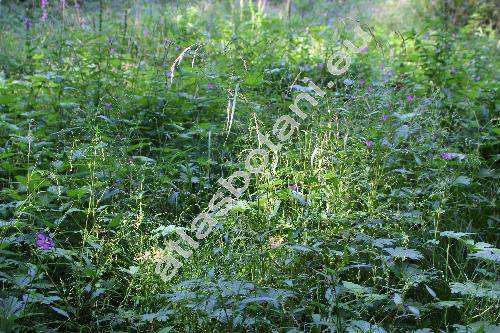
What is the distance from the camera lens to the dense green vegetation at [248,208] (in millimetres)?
1958

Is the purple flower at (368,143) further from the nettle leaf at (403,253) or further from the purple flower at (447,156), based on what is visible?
the nettle leaf at (403,253)

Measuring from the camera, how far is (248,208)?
7.40 feet

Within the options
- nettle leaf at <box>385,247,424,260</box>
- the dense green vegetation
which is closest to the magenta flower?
the dense green vegetation

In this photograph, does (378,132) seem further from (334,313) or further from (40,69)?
(40,69)

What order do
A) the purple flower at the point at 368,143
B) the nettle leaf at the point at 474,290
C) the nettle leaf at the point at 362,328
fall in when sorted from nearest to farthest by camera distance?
the nettle leaf at the point at 362,328
the nettle leaf at the point at 474,290
the purple flower at the point at 368,143

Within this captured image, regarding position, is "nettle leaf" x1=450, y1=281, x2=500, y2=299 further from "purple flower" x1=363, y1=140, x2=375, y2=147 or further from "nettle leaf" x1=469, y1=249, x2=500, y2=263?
"purple flower" x1=363, y1=140, x2=375, y2=147

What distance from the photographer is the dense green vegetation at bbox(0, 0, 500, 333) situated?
1958mm

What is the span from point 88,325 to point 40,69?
2.91m

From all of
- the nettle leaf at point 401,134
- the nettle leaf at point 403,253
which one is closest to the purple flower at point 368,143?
the nettle leaf at point 401,134

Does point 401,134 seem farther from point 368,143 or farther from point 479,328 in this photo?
point 479,328

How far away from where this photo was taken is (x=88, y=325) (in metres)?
2.04

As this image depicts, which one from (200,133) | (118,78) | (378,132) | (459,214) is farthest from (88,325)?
(118,78)

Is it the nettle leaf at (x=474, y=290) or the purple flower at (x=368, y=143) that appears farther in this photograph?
the purple flower at (x=368, y=143)

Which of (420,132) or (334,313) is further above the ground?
(420,132)
